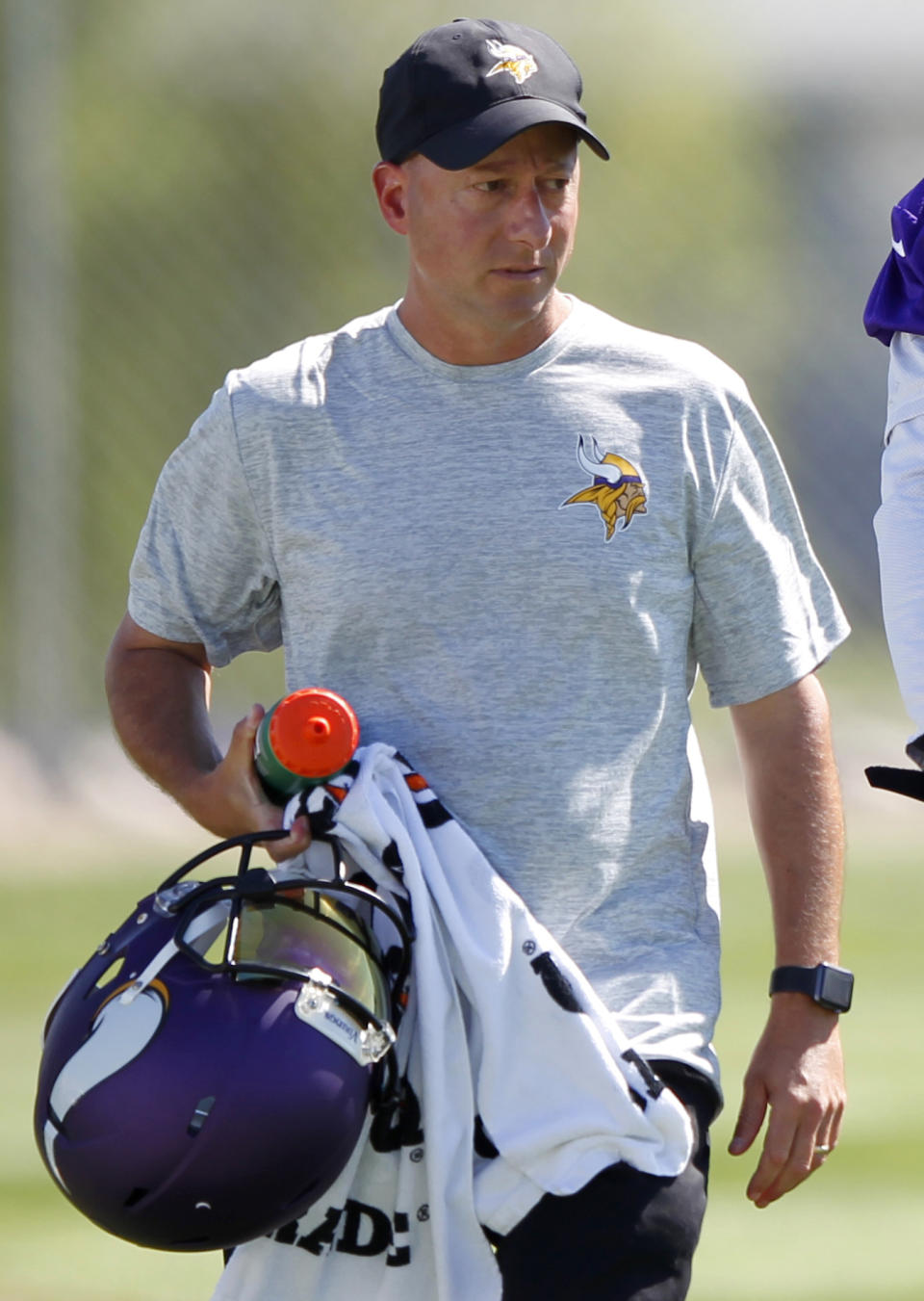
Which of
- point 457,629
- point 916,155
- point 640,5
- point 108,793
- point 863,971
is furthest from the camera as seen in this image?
point 640,5

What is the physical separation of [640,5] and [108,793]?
6134 mm

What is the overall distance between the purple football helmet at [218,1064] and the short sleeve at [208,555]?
0.54 m

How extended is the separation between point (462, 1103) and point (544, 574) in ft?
2.20

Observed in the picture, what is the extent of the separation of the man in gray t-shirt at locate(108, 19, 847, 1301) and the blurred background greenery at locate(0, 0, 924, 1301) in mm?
5532

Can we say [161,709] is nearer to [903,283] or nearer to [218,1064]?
[218,1064]

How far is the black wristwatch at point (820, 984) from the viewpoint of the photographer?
248 cm

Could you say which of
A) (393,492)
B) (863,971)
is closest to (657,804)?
(393,492)

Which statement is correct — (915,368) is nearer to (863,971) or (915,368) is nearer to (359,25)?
(863,971)

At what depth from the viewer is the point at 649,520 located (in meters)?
2.47

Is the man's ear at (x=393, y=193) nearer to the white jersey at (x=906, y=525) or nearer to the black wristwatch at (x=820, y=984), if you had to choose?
the white jersey at (x=906, y=525)

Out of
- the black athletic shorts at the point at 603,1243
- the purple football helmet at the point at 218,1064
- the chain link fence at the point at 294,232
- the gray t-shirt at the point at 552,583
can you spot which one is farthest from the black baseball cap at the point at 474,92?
the chain link fence at the point at 294,232

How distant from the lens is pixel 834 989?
2486mm

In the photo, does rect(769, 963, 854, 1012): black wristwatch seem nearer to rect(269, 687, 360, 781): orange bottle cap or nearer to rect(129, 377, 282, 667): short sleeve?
rect(269, 687, 360, 781): orange bottle cap

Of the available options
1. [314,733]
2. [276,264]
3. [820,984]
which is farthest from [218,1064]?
[276,264]
